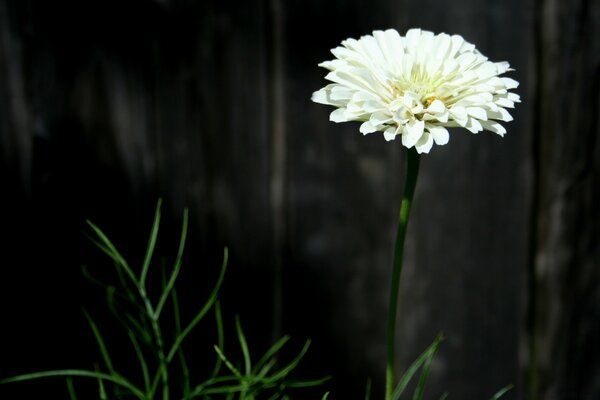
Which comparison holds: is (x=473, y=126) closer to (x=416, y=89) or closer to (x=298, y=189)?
(x=416, y=89)

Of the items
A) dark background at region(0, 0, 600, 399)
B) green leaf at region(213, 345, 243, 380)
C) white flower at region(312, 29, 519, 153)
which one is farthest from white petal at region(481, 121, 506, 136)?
dark background at region(0, 0, 600, 399)

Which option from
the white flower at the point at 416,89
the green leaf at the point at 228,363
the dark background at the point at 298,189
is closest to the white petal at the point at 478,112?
the white flower at the point at 416,89

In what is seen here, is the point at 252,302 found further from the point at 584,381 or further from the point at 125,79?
the point at 584,381

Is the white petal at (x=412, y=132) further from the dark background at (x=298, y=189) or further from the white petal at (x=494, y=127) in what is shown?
the dark background at (x=298, y=189)

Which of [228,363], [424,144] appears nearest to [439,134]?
[424,144]

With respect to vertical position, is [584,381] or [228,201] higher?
[228,201]

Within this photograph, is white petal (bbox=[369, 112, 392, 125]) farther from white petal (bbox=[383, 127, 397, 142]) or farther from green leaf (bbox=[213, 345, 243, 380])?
green leaf (bbox=[213, 345, 243, 380])

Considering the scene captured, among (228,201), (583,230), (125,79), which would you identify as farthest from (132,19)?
(583,230)
